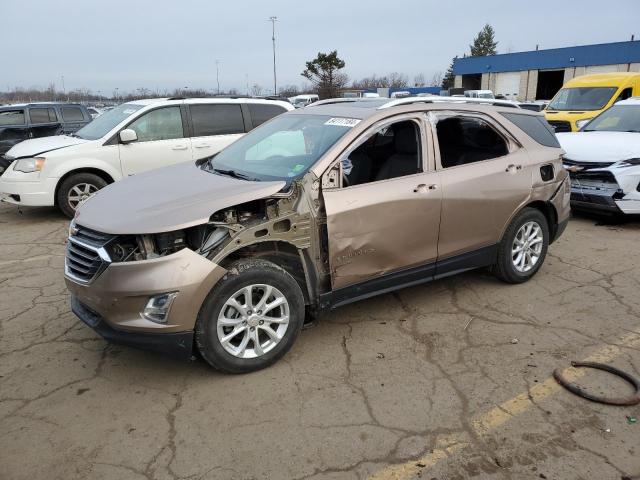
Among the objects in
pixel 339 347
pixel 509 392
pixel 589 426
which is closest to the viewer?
pixel 589 426

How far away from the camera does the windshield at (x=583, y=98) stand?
13.1 m

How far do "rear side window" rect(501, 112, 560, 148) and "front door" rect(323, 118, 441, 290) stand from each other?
50.1 inches

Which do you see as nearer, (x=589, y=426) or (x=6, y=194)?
(x=589, y=426)

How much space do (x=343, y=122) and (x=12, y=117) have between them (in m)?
11.3

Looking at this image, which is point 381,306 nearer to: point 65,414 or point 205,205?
point 205,205

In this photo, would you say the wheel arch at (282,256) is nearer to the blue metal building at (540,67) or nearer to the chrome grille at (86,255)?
the chrome grille at (86,255)

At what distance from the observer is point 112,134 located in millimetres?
7836

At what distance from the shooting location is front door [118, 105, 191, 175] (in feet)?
25.9

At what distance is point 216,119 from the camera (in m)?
8.52

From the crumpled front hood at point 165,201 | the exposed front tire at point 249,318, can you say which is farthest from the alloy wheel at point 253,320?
the crumpled front hood at point 165,201

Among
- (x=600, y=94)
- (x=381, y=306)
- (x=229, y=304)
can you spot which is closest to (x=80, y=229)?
(x=229, y=304)

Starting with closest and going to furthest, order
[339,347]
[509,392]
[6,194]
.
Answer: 1. [509,392]
2. [339,347]
3. [6,194]

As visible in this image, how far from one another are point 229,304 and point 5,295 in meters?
2.95

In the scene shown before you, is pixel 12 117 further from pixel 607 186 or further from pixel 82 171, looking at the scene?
pixel 607 186
